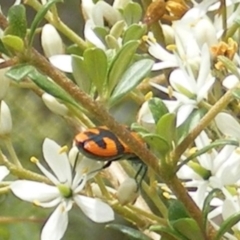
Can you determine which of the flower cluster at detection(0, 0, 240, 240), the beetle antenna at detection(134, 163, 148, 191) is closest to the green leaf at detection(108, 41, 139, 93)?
the flower cluster at detection(0, 0, 240, 240)

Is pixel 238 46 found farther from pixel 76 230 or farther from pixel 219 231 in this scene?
pixel 76 230

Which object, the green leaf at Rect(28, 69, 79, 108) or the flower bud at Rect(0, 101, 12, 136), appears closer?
the green leaf at Rect(28, 69, 79, 108)

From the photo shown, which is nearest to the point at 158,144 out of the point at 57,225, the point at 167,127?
the point at 167,127

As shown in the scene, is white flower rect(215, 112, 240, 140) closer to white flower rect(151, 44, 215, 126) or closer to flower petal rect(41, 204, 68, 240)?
white flower rect(151, 44, 215, 126)

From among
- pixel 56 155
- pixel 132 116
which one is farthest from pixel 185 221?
pixel 132 116

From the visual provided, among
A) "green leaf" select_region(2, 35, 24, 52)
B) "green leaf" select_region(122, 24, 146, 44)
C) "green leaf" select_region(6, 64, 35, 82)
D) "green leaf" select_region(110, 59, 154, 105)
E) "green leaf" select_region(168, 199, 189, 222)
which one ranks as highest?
"green leaf" select_region(2, 35, 24, 52)

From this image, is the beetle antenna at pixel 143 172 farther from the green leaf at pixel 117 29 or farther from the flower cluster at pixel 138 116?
the green leaf at pixel 117 29

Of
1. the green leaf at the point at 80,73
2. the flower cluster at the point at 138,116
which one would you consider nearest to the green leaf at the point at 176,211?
the flower cluster at the point at 138,116
